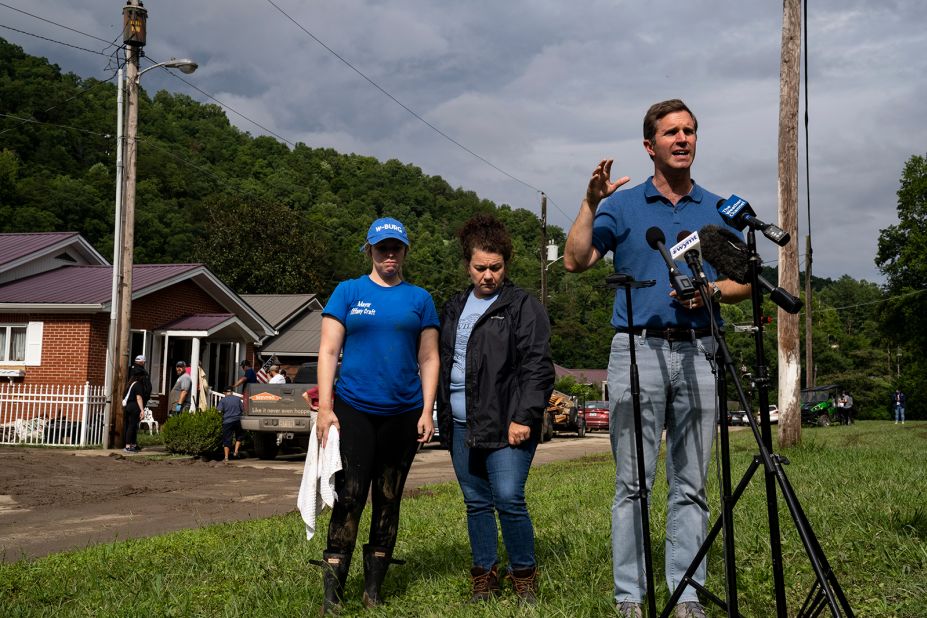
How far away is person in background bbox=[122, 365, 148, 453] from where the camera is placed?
734 inches

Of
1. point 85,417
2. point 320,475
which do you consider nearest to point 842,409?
point 85,417

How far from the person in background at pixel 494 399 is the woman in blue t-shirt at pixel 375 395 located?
6.5 inches

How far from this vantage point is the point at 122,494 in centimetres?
1174

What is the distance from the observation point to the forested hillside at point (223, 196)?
149 ft

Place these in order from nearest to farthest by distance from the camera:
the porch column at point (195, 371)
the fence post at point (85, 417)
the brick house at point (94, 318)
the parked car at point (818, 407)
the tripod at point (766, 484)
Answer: the tripod at point (766, 484) < the fence post at point (85, 417) < the brick house at point (94, 318) < the porch column at point (195, 371) < the parked car at point (818, 407)

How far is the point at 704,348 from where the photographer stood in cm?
403

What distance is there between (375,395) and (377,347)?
248 millimetres

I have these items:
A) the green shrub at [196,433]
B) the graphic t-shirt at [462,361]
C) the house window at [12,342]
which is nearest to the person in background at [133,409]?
the green shrub at [196,433]

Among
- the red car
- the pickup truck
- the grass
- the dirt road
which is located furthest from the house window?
the red car

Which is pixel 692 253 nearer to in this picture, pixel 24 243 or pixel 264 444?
pixel 264 444

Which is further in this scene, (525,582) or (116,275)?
(116,275)

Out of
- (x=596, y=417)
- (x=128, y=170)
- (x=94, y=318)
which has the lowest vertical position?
(x=596, y=417)

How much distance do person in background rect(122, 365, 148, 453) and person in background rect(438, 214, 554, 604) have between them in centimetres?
1543

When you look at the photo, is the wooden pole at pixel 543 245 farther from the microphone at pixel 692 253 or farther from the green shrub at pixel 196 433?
the microphone at pixel 692 253
